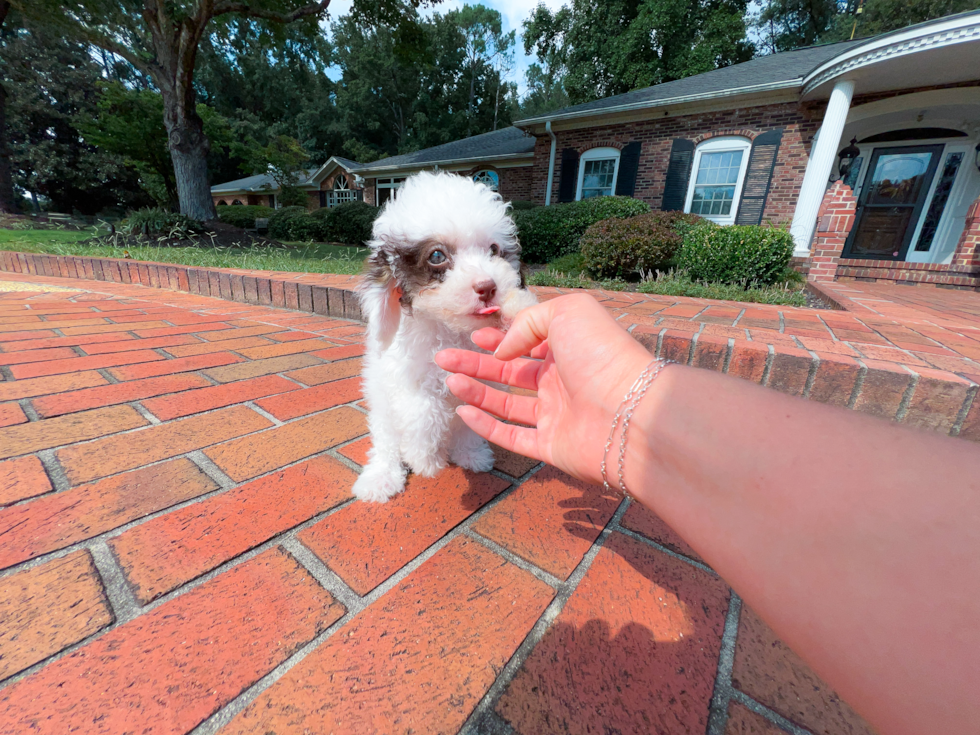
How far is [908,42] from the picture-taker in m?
6.61

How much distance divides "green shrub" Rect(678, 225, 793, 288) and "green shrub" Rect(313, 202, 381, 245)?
13.7 m

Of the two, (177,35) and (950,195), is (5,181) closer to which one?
(177,35)

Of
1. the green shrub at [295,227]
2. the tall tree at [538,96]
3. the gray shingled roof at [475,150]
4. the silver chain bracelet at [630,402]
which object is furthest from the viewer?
the tall tree at [538,96]

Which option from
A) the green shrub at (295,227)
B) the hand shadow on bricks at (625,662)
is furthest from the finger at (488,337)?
the green shrub at (295,227)

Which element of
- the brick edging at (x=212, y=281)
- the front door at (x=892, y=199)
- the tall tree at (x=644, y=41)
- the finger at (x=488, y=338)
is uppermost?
the tall tree at (x=644, y=41)

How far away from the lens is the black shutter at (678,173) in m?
11.1

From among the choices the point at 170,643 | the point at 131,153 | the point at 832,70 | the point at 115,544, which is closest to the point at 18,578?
the point at 115,544

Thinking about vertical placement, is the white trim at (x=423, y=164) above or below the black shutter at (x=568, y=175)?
above

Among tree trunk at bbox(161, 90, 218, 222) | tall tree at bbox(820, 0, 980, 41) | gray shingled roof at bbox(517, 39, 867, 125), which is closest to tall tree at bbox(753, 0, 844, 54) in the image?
tall tree at bbox(820, 0, 980, 41)

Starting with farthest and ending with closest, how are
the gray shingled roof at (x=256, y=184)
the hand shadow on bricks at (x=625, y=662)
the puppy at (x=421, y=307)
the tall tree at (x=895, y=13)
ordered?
the gray shingled roof at (x=256, y=184)
the tall tree at (x=895, y=13)
the puppy at (x=421, y=307)
the hand shadow on bricks at (x=625, y=662)

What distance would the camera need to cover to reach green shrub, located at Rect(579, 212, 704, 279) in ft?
20.6

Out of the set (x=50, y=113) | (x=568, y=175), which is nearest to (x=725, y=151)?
(x=568, y=175)

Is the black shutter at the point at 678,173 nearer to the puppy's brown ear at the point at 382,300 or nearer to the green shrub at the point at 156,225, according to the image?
the puppy's brown ear at the point at 382,300

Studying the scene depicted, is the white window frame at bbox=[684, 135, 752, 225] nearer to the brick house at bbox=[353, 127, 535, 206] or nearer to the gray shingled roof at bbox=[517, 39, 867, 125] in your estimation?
the gray shingled roof at bbox=[517, 39, 867, 125]
